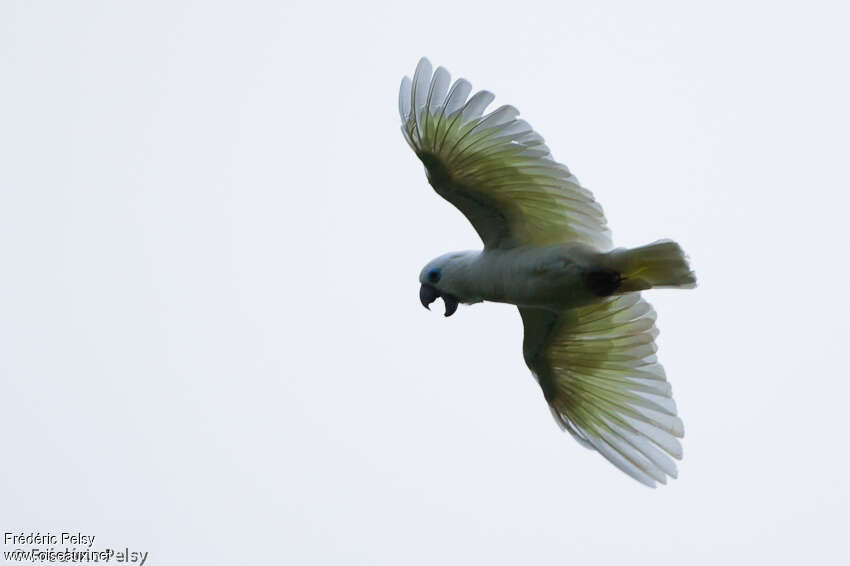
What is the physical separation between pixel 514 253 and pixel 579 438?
4.06ft

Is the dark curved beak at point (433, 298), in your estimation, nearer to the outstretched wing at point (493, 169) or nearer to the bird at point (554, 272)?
the bird at point (554, 272)

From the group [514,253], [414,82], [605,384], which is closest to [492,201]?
[514,253]

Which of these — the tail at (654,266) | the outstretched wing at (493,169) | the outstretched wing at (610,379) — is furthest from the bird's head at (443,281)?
the tail at (654,266)

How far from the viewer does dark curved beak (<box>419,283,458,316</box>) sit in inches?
275

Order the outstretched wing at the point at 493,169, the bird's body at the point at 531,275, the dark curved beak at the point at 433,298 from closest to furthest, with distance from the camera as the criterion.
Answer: the outstretched wing at the point at 493,169 → the bird's body at the point at 531,275 → the dark curved beak at the point at 433,298

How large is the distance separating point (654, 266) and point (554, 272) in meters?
0.53

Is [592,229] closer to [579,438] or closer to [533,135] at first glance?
[533,135]

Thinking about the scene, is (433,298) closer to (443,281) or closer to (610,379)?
(443,281)

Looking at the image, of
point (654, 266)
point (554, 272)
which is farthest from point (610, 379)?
A: point (654, 266)

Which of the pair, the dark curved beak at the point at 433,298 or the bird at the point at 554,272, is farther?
the dark curved beak at the point at 433,298

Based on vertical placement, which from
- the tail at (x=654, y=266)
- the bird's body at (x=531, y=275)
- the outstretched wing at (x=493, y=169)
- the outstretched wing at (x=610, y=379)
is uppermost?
the outstretched wing at (x=493, y=169)

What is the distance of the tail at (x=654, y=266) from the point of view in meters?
6.15

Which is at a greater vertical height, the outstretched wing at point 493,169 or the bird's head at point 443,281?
the outstretched wing at point 493,169

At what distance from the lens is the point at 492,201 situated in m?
6.57
